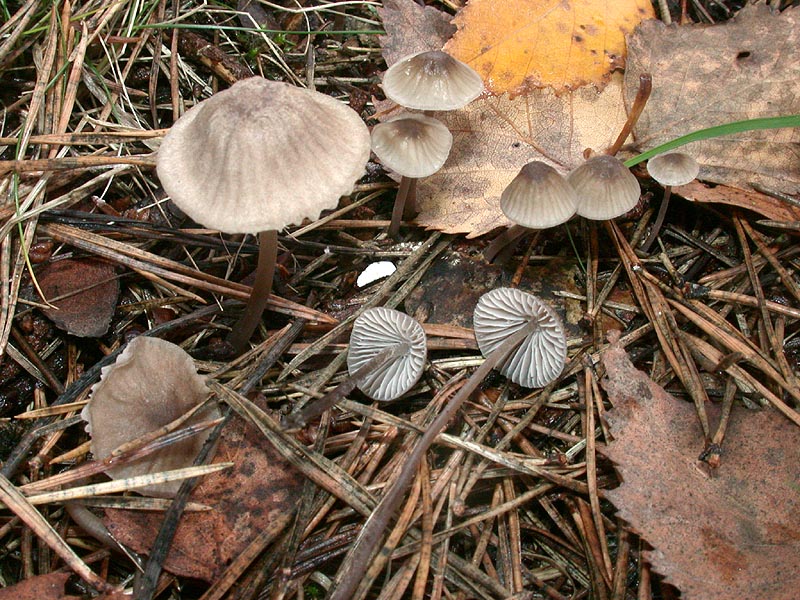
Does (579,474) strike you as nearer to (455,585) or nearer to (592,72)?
(455,585)

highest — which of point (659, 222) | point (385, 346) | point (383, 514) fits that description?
point (659, 222)

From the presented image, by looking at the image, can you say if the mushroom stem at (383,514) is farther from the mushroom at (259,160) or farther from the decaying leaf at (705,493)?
the mushroom at (259,160)

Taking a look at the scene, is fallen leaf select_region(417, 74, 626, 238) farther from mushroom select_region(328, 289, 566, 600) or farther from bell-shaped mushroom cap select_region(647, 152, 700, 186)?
mushroom select_region(328, 289, 566, 600)

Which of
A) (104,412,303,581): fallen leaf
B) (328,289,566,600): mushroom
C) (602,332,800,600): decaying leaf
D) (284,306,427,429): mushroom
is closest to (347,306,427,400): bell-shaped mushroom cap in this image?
(284,306,427,429): mushroom

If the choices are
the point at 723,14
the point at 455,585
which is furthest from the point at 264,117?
the point at 723,14

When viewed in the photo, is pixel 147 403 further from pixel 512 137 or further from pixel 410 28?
pixel 410 28

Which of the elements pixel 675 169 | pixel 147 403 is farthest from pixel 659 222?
pixel 147 403
